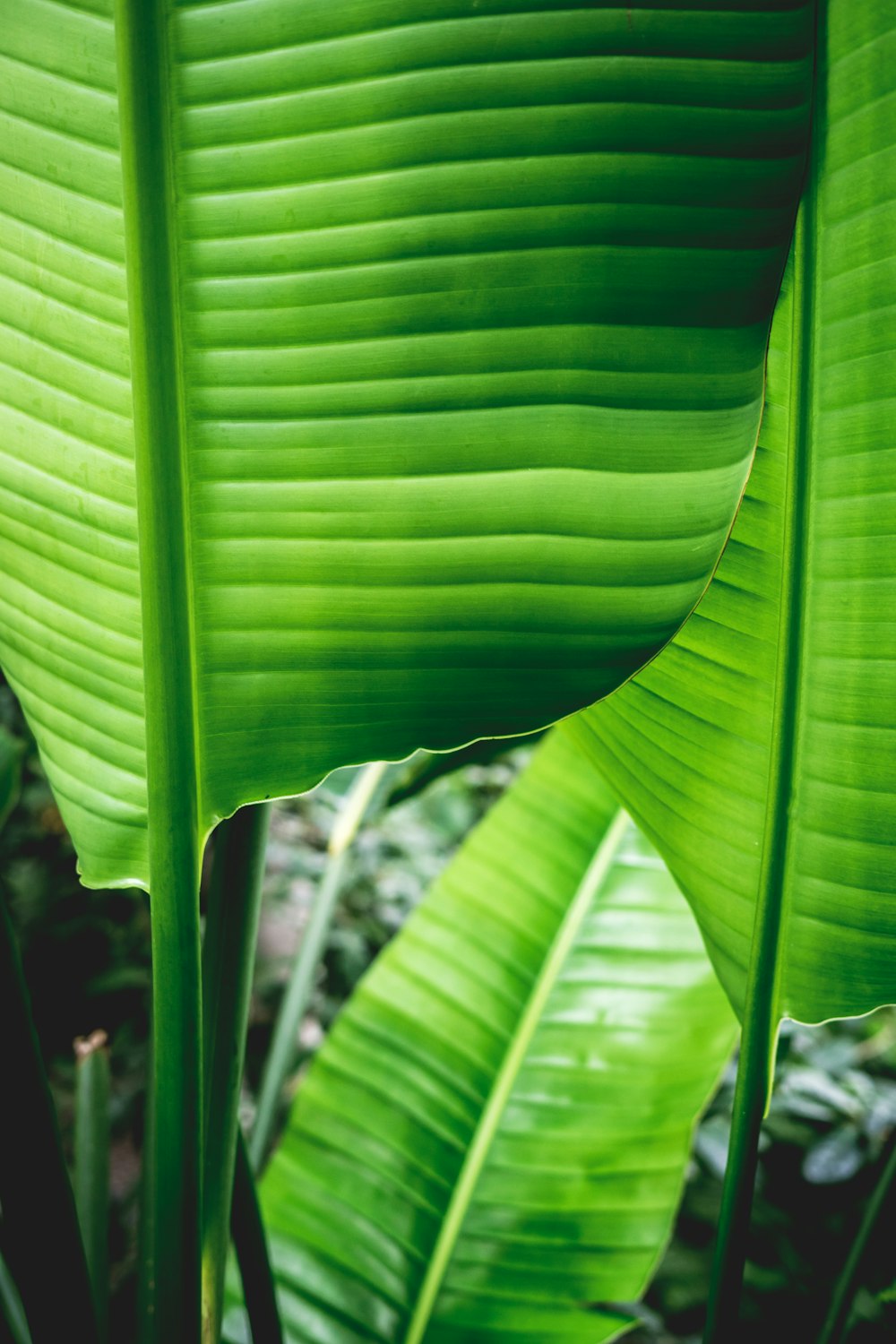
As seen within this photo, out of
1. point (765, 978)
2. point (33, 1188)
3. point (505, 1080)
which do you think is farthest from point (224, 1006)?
point (505, 1080)

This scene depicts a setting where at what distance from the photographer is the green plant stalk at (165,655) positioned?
0.26 meters

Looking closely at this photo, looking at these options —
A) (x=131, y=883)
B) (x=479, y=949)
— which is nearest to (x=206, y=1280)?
(x=131, y=883)

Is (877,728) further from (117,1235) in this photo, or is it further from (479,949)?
(117,1235)

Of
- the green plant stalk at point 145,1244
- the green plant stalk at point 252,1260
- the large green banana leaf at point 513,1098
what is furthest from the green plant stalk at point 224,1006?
the large green banana leaf at point 513,1098

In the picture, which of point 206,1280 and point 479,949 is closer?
point 206,1280

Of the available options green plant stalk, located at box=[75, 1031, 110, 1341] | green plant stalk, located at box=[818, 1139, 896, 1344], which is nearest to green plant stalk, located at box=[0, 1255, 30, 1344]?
green plant stalk, located at box=[75, 1031, 110, 1341]

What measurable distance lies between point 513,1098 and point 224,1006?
0.33 metres

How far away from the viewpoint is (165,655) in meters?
0.30

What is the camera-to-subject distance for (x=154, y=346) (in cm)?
27

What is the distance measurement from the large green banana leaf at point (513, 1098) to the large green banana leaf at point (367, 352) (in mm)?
381

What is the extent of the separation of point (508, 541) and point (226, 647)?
0.34 ft

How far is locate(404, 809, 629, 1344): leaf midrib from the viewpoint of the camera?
594 millimetres

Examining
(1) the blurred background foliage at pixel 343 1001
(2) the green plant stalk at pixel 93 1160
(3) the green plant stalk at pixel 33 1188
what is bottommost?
(1) the blurred background foliage at pixel 343 1001

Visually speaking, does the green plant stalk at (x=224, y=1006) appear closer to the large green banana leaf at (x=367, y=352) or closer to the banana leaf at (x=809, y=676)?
the large green banana leaf at (x=367, y=352)
